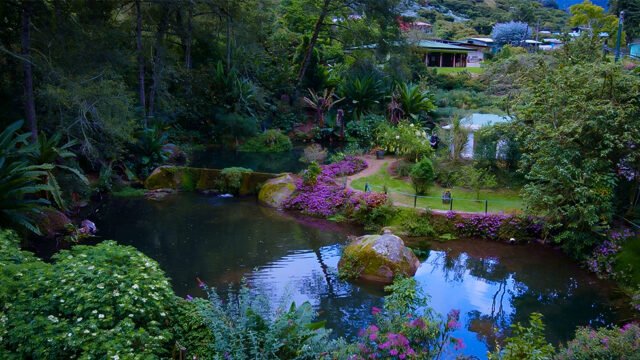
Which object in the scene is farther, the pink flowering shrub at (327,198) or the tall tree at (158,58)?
the tall tree at (158,58)

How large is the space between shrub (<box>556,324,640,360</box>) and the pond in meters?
2.40

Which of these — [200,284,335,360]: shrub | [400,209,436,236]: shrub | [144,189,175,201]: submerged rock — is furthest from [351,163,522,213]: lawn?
[200,284,335,360]: shrub

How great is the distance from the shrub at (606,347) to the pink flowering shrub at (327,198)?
7.54 m

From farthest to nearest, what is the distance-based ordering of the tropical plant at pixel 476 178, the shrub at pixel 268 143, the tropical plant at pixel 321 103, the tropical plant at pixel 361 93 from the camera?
the tropical plant at pixel 321 103, the tropical plant at pixel 361 93, the shrub at pixel 268 143, the tropical plant at pixel 476 178

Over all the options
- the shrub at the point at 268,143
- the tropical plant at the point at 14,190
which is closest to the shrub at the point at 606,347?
the tropical plant at the point at 14,190

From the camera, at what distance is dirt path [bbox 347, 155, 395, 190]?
15177mm

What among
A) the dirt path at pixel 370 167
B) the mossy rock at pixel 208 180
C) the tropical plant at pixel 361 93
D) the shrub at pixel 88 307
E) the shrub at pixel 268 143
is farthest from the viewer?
the tropical plant at pixel 361 93

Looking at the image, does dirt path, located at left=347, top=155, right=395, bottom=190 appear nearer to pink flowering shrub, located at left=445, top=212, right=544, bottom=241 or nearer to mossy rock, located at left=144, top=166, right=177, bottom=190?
pink flowering shrub, located at left=445, top=212, right=544, bottom=241

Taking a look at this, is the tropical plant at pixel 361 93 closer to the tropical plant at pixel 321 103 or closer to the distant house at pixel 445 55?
the tropical plant at pixel 321 103

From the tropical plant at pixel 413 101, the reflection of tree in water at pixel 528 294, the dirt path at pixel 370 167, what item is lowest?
the reflection of tree in water at pixel 528 294

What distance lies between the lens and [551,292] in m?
9.23

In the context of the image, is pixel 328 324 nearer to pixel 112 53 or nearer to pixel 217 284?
pixel 217 284

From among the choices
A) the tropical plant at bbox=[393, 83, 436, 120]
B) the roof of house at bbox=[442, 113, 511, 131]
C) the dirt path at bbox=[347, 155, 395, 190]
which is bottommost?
the dirt path at bbox=[347, 155, 395, 190]

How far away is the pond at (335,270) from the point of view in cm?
831
